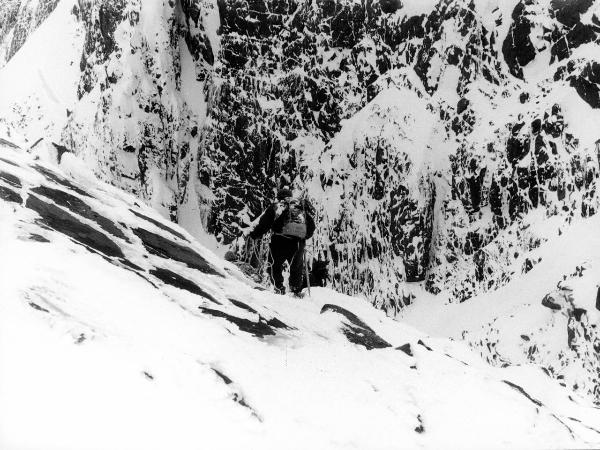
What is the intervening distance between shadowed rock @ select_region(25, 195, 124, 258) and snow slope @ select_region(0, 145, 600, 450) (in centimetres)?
3

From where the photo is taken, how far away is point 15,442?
117 inches

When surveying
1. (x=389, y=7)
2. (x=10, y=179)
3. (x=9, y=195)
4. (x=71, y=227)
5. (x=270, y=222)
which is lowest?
(x=270, y=222)

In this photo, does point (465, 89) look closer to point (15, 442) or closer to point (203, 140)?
point (203, 140)

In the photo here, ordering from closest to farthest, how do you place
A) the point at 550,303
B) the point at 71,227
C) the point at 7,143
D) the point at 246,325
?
1. the point at 246,325
2. the point at 71,227
3. the point at 7,143
4. the point at 550,303

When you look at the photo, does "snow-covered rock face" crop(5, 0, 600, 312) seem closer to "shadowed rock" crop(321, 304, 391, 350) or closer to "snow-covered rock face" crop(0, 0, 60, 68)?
"snow-covered rock face" crop(0, 0, 60, 68)

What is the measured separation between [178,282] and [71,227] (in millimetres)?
1357

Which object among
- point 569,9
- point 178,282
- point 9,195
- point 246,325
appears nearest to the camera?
point 246,325

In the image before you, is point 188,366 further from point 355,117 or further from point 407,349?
point 355,117

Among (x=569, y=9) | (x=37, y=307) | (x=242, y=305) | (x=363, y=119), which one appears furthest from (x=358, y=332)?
(x=569, y=9)

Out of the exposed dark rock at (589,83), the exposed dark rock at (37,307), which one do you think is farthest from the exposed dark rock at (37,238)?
the exposed dark rock at (589,83)

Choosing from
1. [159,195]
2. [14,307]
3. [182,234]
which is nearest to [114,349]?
[14,307]

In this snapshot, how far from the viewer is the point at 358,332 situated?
314 inches

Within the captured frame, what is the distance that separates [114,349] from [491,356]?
74.7ft

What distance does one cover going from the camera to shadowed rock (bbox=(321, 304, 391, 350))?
24.7ft
